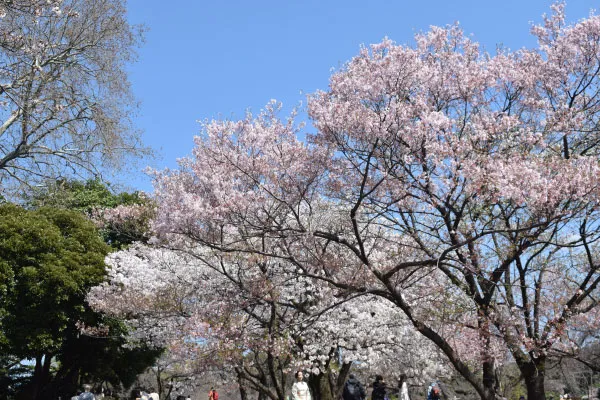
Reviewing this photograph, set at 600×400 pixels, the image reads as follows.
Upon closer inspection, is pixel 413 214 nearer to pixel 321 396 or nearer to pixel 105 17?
pixel 321 396

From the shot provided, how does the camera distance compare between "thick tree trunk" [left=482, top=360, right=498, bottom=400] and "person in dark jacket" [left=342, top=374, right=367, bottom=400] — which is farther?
"person in dark jacket" [left=342, top=374, right=367, bottom=400]

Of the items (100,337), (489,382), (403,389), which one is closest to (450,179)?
(489,382)

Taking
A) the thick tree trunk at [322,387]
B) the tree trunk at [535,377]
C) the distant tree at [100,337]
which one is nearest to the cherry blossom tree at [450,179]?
the tree trunk at [535,377]

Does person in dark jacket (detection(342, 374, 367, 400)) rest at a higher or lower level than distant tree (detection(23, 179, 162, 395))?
lower

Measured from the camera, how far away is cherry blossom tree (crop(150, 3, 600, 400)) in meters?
8.48

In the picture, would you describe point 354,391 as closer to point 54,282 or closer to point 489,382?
point 489,382

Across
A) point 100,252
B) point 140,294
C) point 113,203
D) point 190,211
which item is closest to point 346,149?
point 190,211

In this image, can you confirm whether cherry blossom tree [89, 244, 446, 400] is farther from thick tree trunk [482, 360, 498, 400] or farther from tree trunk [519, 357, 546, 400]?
tree trunk [519, 357, 546, 400]

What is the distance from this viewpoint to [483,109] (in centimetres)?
1012

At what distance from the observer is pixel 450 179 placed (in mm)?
8672

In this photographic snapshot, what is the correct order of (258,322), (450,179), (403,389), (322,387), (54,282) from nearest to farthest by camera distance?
1. (450,179)
2. (403,389)
3. (322,387)
4. (258,322)
5. (54,282)

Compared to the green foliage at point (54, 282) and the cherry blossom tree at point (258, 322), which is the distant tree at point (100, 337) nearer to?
the green foliage at point (54, 282)

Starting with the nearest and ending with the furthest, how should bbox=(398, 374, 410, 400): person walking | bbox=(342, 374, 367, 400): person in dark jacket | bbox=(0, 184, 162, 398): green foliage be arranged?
bbox=(342, 374, 367, 400): person in dark jacket < bbox=(398, 374, 410, 400): person walking < bbox=(0, 184, 162, 398): green foliage

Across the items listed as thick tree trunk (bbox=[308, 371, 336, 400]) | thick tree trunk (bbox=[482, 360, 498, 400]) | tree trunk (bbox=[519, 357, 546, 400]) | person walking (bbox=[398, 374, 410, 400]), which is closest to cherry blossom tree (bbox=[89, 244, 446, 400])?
thick tree trunk (bbox=[308, 371, 336, 400])
